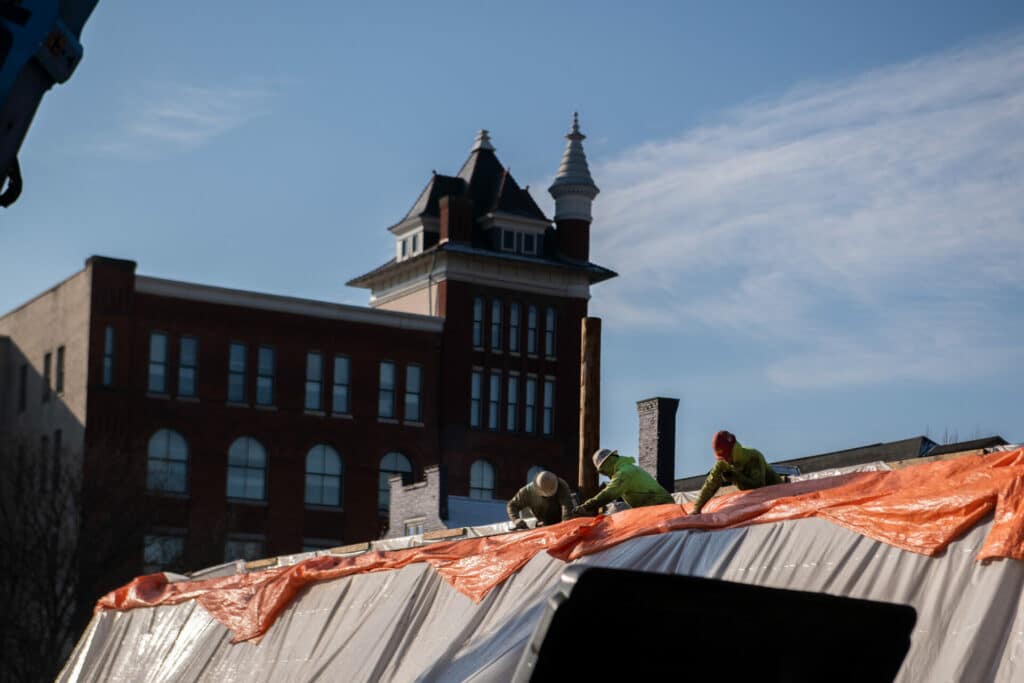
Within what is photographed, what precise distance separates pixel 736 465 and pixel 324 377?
4970 cm

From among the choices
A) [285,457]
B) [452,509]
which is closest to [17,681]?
[452,509]

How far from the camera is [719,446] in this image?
1599 centimetres

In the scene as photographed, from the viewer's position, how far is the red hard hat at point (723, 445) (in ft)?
52.4

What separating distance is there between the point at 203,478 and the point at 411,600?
44125mm

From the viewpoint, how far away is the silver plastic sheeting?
1154cm

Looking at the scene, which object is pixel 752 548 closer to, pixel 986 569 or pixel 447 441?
pixel 986 569

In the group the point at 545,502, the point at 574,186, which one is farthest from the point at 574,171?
the point at 545,502

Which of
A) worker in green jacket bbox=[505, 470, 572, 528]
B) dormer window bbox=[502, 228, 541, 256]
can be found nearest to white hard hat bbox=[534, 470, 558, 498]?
worker in green jacket bbox=[505, 470, 572, 528]

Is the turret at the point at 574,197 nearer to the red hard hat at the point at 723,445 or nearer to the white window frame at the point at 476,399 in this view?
the white window frame at the point at 476,399


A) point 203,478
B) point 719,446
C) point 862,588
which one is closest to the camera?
point 862,588

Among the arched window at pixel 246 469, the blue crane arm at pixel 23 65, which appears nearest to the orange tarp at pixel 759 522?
the blue crane arm at pixel 23 65

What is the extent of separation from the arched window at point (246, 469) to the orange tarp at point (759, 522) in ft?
134

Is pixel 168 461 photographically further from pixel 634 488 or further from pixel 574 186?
pixel 634 488

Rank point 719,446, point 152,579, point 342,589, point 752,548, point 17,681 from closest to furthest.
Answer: point 752,548
point 719,446
point 342,589
point 152,579
point 17,681
